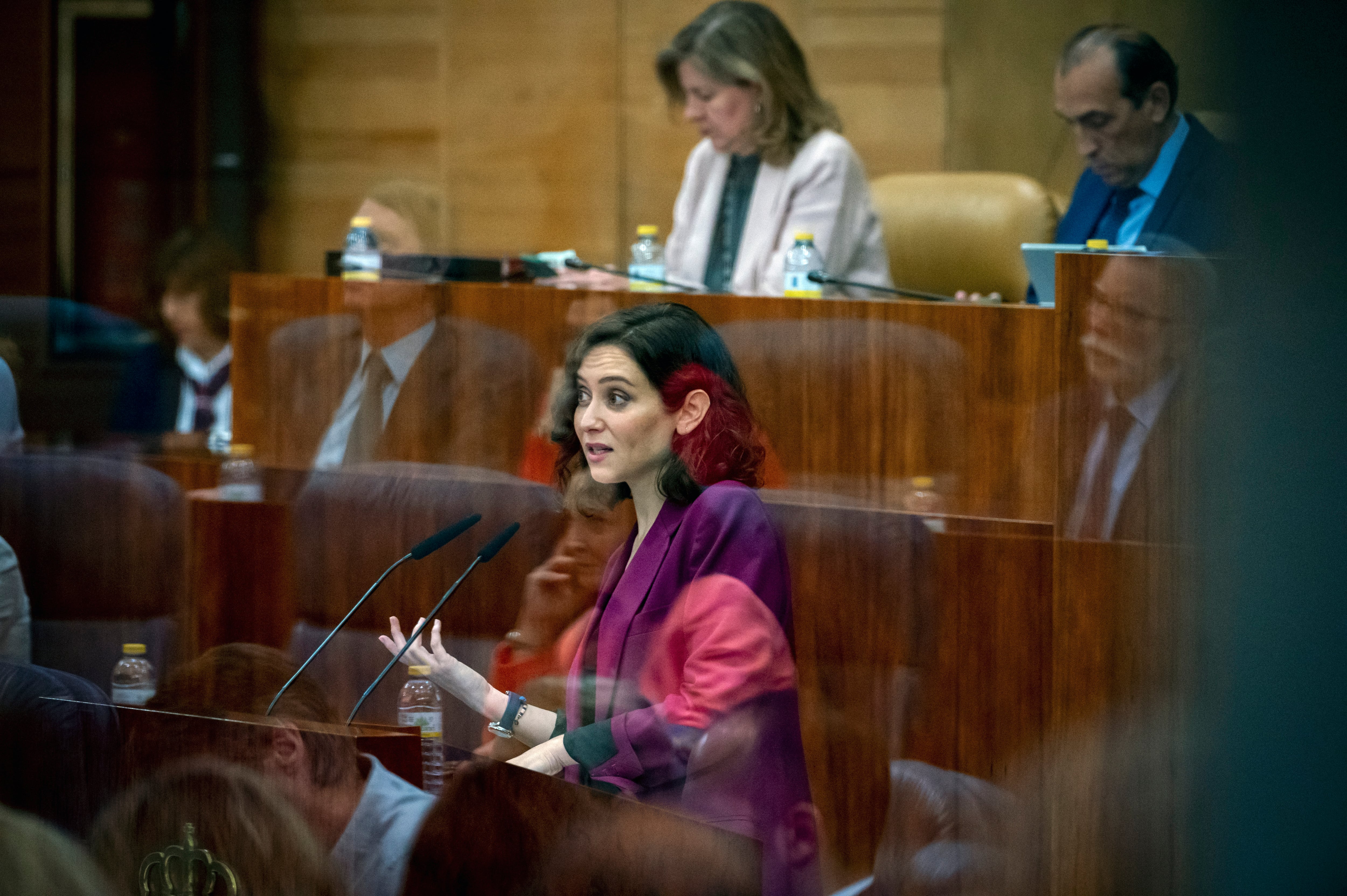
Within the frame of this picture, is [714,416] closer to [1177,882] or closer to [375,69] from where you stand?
[1177,882]

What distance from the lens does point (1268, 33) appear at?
78 centimetres

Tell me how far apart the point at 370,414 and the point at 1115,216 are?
4.61 ft

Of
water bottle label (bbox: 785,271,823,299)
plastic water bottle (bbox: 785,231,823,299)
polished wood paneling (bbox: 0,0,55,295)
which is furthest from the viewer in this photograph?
polished wood paneling (bbox: 0,0,55,295)

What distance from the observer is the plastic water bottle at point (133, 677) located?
1.94 metres

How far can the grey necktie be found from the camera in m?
2.78

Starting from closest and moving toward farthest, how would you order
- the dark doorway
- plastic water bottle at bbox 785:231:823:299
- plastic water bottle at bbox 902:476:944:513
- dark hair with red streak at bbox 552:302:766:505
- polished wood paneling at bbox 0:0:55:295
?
dark hair with red streak at bbox 552:302:766:505 → plastic water bottle at bbox 902:476:944:513 → plastic water bottle at bbox 785:231:823:299 → polished wood paneling at bbox 0:0:55:295 → the dark doorway

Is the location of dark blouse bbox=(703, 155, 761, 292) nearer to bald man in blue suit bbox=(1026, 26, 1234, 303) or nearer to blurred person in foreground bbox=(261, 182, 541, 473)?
blurred person in foreground bbox=(261, 182, 541, 473)

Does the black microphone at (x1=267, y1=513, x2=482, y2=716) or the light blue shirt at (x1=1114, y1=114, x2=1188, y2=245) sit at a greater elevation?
the light blue shirt at (x1=1114, y1=114, x2=1188, y2=245)

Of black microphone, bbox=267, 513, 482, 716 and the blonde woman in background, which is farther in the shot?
the blonde woman in background

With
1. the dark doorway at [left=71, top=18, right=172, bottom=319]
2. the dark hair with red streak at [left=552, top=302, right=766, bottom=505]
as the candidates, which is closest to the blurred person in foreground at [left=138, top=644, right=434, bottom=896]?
→ the dark hair with red streak at [left=552, top=302, right=766, bottom=505]

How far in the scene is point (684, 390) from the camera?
171 centimetres

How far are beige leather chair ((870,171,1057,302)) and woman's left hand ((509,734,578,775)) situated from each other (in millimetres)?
1899

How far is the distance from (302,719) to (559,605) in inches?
18.1

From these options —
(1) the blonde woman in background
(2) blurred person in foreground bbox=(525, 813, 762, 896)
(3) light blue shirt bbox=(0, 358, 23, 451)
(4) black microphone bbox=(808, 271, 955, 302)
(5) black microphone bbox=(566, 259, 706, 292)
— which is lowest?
(2) blurred person in foreground bbox=(525, 813, 762, 896)
